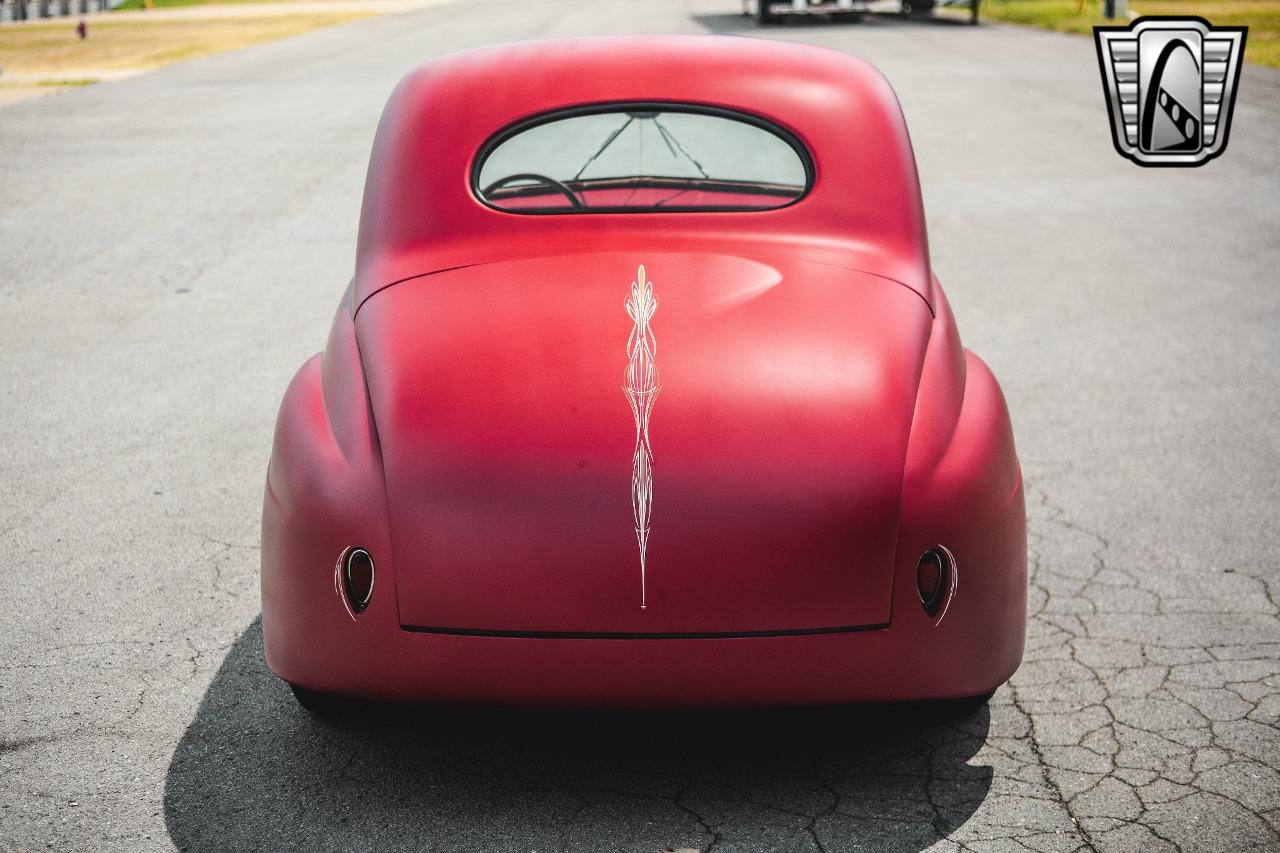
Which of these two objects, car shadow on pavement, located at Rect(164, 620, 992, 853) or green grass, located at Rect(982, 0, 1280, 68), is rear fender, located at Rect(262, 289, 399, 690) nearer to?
car shadow on pavement, located at Rect(164, 620, 992, 853)

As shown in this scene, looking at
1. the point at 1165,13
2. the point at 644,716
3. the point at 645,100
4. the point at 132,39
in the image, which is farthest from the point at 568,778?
the point at 132,39

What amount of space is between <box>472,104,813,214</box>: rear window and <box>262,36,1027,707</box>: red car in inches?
7.4

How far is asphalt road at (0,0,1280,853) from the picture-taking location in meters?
3.02

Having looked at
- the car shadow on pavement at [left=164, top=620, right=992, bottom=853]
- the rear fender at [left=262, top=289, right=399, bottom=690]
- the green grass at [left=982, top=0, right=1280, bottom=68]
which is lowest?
the green grass at [left=982, top=0, right=1280, bottom=68]

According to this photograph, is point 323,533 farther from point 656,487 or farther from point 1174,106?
point 1174,106

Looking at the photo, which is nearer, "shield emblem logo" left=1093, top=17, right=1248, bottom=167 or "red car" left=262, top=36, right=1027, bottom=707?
"red car" left=262, top=36, right=1027, bottom=707

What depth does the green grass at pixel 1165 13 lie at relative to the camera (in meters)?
21.9

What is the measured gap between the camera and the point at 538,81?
12.1 feet

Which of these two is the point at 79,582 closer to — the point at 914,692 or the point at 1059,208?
the point at 914,692

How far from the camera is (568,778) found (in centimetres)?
317

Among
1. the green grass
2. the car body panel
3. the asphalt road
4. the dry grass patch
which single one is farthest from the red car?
the dry grass patch

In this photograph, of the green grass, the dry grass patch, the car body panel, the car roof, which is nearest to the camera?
the car body panel

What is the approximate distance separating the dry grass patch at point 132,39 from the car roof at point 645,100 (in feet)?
63.7

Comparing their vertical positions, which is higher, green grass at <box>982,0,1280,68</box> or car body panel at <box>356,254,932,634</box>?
car body panel at <box>356,254,932,634</box>
